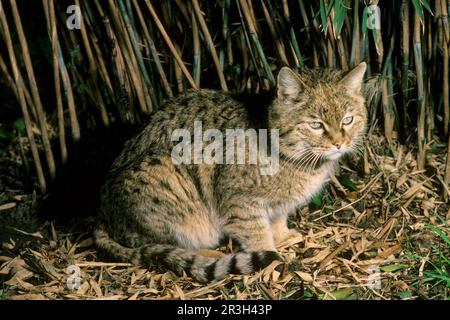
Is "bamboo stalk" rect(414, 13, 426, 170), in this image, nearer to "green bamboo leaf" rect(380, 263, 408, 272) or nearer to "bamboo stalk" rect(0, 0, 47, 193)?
"green bamboo leaf" rect(380, 263, 408, 272)

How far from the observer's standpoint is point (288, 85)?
348 centimetres

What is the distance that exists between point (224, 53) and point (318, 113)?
1.06 meters

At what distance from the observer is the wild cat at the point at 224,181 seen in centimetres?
352

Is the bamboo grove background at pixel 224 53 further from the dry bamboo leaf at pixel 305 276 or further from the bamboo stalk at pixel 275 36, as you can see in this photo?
the dry bamboo leaf at pixel 305 276

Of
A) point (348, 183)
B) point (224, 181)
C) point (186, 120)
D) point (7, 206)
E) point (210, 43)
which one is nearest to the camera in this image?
point (224, 181)

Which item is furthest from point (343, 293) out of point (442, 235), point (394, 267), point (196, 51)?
point (196, 51)

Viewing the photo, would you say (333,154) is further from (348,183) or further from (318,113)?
(348,183)

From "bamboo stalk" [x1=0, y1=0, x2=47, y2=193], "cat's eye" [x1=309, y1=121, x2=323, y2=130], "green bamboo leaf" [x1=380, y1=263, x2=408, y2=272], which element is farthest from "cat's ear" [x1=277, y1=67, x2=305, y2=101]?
"bamboo stalk" [x1=0, y1=0, x2=47, y2=193]

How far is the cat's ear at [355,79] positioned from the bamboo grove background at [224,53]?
302 mm

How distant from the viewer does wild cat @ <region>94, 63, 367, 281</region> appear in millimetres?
3516

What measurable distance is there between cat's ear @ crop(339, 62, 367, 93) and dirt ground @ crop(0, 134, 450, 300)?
81 centimetres
